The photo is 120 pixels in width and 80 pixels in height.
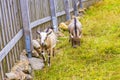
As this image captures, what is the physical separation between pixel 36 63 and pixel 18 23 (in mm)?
1008

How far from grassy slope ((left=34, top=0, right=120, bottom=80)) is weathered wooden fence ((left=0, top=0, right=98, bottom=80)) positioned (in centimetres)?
74

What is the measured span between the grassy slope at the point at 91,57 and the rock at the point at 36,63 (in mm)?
151

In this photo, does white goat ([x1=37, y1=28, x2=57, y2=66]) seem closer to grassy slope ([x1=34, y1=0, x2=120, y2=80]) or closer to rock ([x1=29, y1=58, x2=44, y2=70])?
rock ([x1=29, y1=58, x2=44, y2=70])

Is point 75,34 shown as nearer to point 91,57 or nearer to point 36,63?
point 91,57

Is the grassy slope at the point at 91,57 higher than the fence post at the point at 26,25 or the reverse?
the reverse

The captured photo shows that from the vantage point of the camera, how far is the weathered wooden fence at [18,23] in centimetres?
591

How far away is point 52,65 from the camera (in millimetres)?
7582

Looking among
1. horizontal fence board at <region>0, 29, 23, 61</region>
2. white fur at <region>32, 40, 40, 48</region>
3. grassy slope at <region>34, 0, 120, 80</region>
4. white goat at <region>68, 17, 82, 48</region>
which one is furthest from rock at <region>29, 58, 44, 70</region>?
white goat at <region>68, 17, 82, 48</region>

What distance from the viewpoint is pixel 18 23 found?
7.20m

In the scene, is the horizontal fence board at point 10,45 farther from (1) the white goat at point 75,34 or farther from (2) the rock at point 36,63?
(1) the white goat at point 75,34

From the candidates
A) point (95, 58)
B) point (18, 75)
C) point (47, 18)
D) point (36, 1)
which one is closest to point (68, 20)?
point (47, 18)

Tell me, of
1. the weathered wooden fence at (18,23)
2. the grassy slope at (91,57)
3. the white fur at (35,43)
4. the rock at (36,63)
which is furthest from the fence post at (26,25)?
the grassy slope at (91,57)

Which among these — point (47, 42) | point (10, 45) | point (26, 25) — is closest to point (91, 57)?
point (47, 42)

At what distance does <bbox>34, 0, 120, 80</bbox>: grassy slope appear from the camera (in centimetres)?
692
